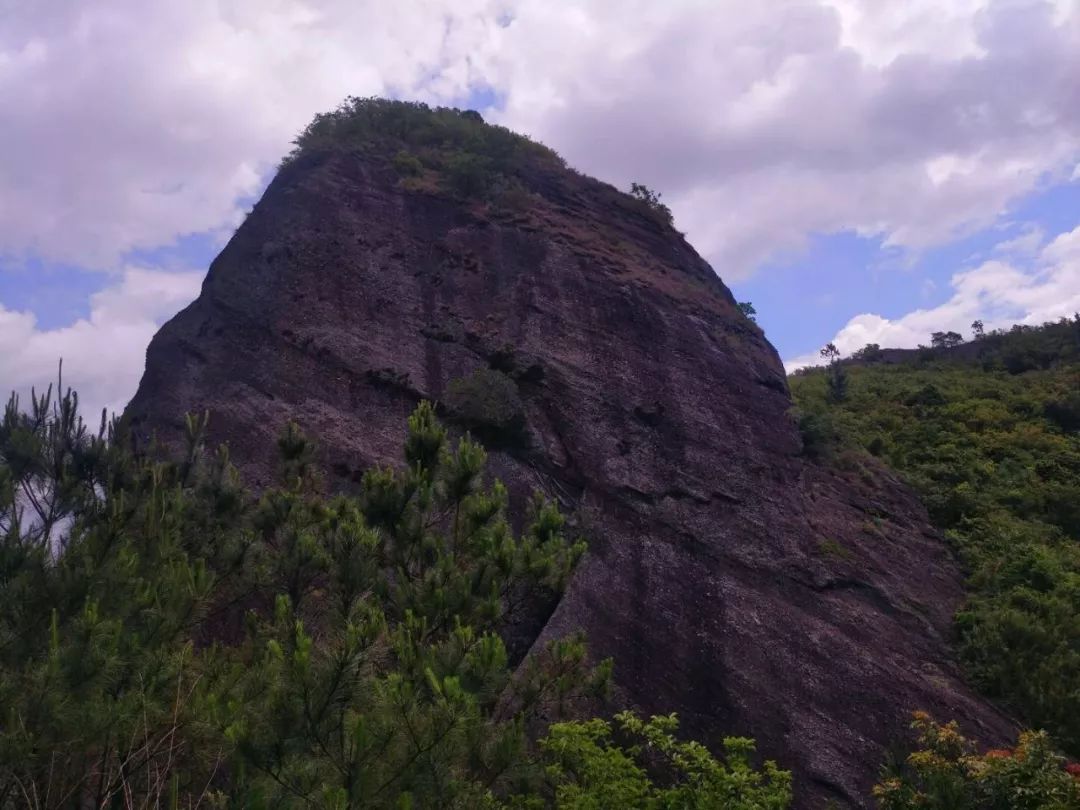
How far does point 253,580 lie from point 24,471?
2.63 meters

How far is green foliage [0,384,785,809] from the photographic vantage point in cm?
491

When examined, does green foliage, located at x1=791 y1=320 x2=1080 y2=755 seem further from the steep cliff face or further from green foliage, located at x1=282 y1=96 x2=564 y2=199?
green foliage, located at x1=282 y1=96 x2=564 y2=199

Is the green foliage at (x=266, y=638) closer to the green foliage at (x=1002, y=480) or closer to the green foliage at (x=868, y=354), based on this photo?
the green foliage at (x=1002, y=480)

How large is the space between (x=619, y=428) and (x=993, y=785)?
9847 millimetres

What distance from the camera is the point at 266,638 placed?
23.9ft

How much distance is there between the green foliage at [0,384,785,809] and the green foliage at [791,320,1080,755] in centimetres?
834

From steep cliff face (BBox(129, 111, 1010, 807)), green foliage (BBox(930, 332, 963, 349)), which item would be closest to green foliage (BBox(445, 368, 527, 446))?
steep cliff face (BBox(129, 111, 1010, 807))

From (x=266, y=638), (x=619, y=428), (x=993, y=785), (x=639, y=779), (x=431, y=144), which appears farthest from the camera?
(x=431, y=144)

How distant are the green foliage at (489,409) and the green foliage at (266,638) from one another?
4.82m

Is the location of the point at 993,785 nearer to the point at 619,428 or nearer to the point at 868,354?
the point at 619,428

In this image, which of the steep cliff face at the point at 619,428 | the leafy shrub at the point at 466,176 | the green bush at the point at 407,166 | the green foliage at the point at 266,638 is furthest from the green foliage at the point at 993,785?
the green bush at the point at 407,166

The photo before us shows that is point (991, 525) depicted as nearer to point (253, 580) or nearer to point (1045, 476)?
point (1045, 476)

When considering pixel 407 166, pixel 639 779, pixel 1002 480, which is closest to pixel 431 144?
pixel 407 166

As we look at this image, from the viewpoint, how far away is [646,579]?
45.9ft
